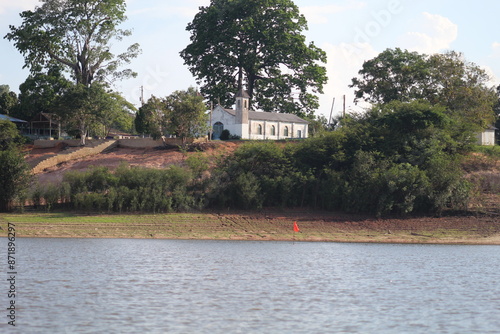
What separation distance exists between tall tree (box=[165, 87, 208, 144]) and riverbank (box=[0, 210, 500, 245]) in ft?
71.8

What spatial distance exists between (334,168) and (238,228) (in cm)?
1183

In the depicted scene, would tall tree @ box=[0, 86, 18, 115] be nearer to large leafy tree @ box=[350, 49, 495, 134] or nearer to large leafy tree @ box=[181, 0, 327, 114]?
large leafy tree @ box=[181, 0, 327, 114]

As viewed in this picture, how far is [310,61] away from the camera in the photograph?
91.4 metres

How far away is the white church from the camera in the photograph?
81375 mm

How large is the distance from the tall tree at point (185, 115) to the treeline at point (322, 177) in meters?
13.7

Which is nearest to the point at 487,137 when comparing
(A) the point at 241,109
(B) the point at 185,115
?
(A) the point at 241,109

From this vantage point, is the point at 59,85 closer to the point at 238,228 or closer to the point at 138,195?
the point at 138,195

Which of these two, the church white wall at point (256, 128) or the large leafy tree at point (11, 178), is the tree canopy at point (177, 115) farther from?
the large leafy tree at point (11, 178)

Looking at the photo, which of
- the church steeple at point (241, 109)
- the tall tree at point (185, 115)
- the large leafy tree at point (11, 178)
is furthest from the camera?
the church steeple at point (241, 109)

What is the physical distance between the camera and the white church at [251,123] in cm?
8138

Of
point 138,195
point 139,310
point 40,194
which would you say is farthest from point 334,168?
point 139,310

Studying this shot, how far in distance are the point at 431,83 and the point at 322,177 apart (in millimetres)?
31688

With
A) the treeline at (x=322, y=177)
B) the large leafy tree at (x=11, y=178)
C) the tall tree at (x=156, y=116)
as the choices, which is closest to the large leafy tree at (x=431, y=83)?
the treeline at (x=322, y=177)

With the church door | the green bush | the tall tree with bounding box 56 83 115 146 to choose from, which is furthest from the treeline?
the church door
